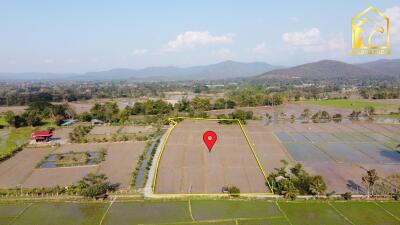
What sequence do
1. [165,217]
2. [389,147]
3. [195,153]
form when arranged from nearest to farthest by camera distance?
[165,217], [195,153], [389,147]

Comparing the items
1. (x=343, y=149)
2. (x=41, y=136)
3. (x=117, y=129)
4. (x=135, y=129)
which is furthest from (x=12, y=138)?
(x=343, y=149)

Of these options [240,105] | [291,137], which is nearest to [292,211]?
[291,137]

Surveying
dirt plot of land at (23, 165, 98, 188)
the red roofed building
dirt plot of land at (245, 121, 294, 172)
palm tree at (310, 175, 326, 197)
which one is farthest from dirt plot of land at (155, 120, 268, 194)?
the red roofed building

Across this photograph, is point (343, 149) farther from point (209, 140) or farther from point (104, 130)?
point (104, 130)

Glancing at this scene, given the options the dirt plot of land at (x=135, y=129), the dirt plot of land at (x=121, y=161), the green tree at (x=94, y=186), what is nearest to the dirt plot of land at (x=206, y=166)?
the dirt plot of land at (x=121, y=161)

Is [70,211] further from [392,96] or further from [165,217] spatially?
[392,96]
